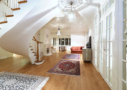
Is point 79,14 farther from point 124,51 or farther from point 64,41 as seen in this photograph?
point 64,41

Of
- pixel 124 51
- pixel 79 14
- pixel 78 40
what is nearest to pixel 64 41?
pixel 78 40

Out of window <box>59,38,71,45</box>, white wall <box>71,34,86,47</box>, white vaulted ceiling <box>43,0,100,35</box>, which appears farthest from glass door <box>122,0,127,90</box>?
window <box>59,38,71,45</box>

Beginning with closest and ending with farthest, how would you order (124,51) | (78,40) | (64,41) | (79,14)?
(124,51) → (79,14) → (78,40) → (64,41)

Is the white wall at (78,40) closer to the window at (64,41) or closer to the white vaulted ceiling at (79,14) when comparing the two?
the window at (64,41)

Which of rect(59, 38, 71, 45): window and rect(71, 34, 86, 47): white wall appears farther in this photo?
rect(59, 38, 71, 45): window

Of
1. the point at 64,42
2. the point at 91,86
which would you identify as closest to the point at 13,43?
the point at 91,86

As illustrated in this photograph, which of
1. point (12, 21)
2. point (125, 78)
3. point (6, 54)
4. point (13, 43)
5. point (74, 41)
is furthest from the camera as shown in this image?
point (74, 41)

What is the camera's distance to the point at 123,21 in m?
1.17

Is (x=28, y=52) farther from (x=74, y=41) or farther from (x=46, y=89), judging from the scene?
(x=74, y=41)

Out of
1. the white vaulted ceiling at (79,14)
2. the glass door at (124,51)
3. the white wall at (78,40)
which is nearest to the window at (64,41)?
the white wall at (78,40)

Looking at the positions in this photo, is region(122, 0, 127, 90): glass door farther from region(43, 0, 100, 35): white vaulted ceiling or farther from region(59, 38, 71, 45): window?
region(59, 38, 71, 45): window

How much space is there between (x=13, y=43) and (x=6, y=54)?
145 inches

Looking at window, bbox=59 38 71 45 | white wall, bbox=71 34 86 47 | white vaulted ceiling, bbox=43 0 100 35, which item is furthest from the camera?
window, bbox=59 38 71 45

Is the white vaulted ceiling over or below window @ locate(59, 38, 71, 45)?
over
